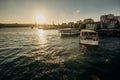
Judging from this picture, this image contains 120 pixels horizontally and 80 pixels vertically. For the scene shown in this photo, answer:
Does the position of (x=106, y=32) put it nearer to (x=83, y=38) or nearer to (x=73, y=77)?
(x=83, y=38)

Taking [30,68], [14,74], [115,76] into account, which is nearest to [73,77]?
[115,76]

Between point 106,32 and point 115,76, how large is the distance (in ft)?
251

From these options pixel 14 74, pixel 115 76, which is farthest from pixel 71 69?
pixel 14 74

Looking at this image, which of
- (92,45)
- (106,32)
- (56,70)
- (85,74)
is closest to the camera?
(85,74)

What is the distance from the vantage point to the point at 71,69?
17109 mm

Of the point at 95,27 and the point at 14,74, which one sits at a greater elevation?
the point at 95,27

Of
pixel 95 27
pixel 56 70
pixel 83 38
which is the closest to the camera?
pixel 56 70

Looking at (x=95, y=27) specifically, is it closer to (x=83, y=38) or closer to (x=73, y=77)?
(x=83, y=38)

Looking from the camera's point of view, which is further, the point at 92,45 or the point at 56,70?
the point at 92,45

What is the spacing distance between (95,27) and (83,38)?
87.9m

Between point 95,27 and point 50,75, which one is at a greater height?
point 95,27

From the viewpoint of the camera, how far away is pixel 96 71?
1662cm

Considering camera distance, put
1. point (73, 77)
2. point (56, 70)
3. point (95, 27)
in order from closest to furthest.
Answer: point (73, 77), point (56, 70), point (95, 27)

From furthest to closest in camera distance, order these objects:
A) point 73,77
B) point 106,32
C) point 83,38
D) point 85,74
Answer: point 106,32 < point 83,38 < point 85,74 < point 73,77
